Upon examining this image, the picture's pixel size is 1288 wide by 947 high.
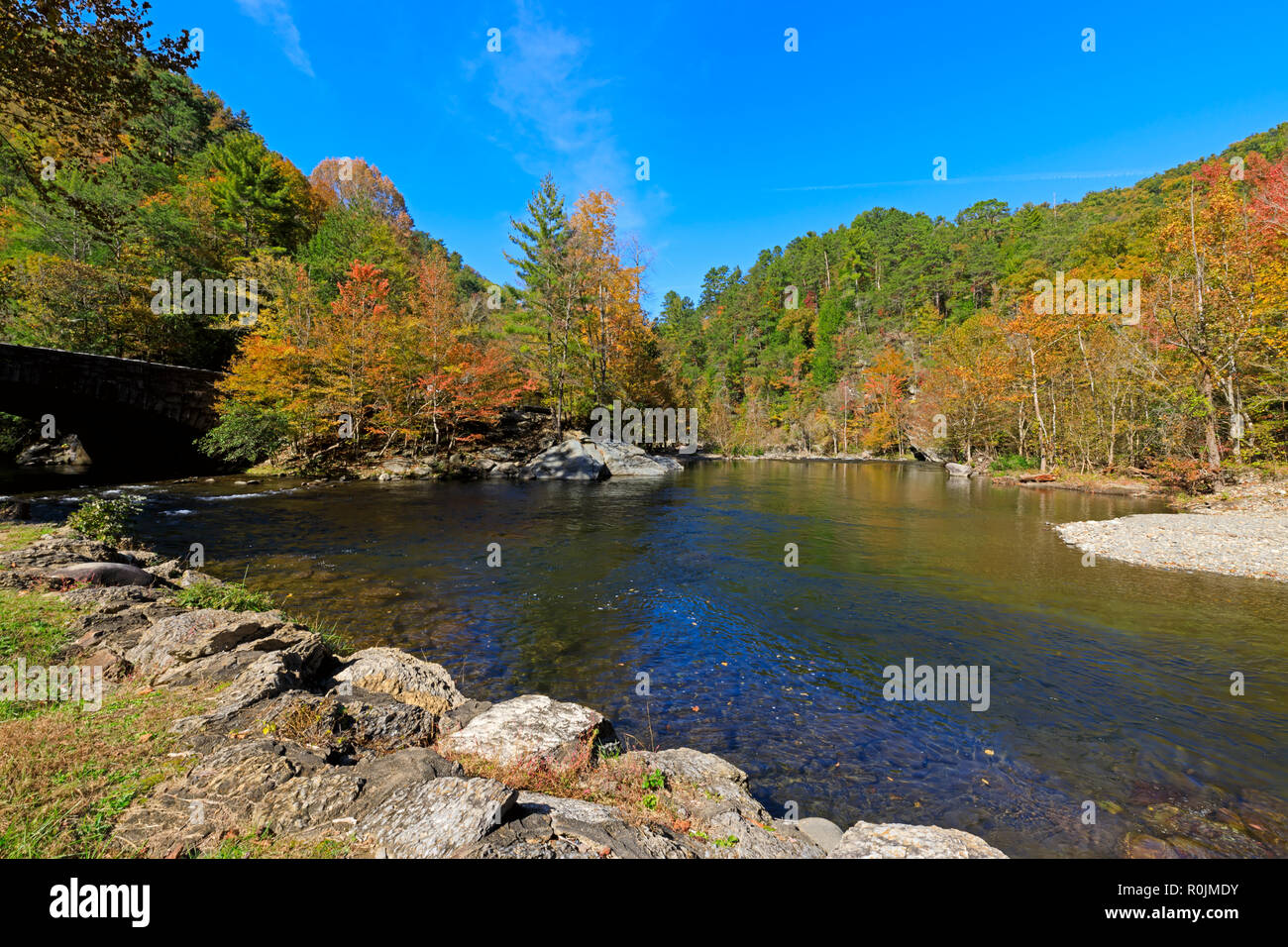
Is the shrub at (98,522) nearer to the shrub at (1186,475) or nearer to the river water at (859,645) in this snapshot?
the river water at (859,645)

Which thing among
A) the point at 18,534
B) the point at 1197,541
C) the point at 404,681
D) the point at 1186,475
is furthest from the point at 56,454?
the point at 1186,475

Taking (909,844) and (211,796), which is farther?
(909,844)

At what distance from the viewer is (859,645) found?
7.93 m

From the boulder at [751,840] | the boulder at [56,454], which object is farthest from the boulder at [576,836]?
the boulder at [56,454]

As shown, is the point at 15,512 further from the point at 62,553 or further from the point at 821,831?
the point at 821,831

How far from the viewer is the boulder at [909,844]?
333 centimetres

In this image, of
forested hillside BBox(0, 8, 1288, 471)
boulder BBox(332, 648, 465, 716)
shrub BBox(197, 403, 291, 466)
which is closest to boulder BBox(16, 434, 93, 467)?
forested hillside BBox(0, 8, 1288, 471)

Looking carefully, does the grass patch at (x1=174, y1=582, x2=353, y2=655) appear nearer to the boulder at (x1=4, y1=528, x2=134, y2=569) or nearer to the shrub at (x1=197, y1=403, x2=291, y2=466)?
the boulder at (x1=4, y1=528, x2=134, y2=569)

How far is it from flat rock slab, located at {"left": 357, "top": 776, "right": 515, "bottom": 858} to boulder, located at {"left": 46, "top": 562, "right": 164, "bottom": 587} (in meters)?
6.82

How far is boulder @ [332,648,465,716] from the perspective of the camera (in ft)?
16.4

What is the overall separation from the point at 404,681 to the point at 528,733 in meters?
1.76
